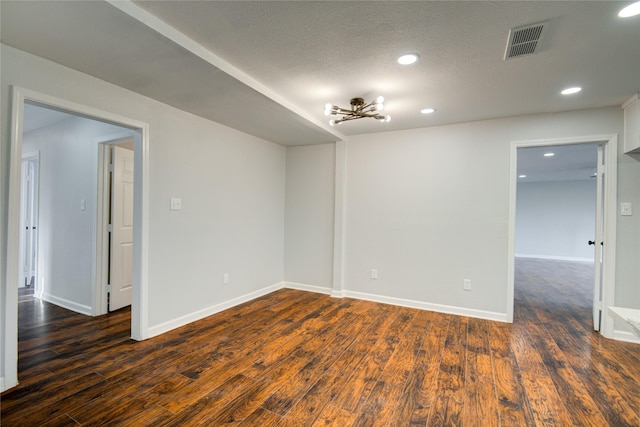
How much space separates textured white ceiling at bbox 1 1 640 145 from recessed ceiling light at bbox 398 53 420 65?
0.21 feet

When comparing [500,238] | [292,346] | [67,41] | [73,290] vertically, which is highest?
[67,41]

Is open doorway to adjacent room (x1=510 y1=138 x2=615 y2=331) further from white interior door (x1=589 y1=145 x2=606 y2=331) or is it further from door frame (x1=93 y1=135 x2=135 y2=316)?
door frame (x1=93 y1=135 x2=135 y2=316)

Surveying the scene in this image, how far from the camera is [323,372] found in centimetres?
230

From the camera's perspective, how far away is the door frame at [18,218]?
198 centimetres

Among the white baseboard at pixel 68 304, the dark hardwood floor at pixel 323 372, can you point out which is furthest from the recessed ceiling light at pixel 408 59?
the white baseboard at pixel 68 304

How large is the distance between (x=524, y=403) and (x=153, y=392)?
2.57 meters

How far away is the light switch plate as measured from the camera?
3.09 meters

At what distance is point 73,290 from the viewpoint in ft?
11.9

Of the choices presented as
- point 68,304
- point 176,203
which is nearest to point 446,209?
point 176,203

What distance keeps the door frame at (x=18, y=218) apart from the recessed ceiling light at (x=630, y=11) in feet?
12.1

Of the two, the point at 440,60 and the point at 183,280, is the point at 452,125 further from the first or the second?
the point at 183,280

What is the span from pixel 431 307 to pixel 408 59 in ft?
10.0

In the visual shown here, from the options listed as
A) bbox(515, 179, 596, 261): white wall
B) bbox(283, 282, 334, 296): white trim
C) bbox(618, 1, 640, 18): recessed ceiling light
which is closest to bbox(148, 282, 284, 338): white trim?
bbox(283, 282, 334, 296): white trim

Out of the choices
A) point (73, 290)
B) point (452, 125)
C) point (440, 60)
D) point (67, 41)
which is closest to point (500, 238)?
point (452, 125)
